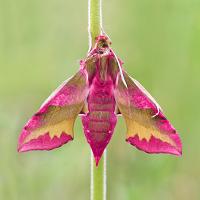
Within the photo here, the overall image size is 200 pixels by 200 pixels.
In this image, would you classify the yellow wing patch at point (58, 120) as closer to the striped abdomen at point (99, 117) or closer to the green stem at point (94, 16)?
the striped abdomen at point (99, 117)

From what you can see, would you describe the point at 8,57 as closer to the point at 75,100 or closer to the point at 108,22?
the point at 108,22

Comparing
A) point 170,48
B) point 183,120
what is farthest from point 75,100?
point 170,48

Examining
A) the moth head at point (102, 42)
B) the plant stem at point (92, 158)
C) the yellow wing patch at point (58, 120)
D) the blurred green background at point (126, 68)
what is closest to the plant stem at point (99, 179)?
the plant stem at point (92, 158)

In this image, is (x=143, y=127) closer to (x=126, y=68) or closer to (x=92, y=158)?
(x=92, y=158)

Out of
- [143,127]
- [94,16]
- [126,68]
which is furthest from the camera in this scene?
[126,68]

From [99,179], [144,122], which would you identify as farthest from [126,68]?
[99,179]

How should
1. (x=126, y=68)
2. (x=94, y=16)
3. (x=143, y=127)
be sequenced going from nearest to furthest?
(x=94, y=16), (x=143, y=127), (x=126, y=68)

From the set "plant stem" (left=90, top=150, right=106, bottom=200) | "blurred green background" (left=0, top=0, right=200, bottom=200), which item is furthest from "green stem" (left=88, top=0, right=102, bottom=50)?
"blurred green background" (left=0, top=0, right=200, bottom=200)
